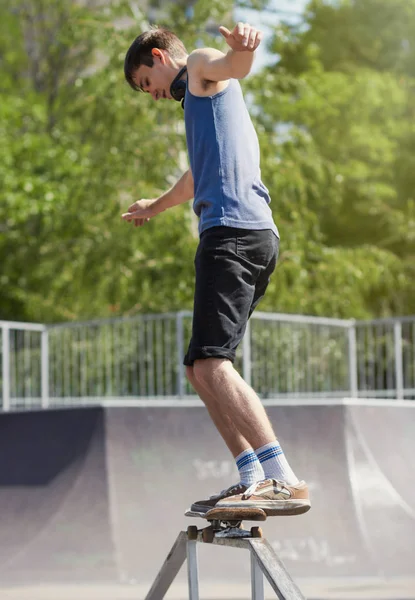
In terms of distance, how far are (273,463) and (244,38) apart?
1.49 m

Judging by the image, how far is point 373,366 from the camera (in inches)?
529

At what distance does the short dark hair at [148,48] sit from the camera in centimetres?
425

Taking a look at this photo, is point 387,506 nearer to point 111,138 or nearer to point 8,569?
point 8,569

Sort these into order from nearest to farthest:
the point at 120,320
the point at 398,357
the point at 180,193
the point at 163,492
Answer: the point at 180,193, the point at 163,492, the point at 120,320, the point at 398,357

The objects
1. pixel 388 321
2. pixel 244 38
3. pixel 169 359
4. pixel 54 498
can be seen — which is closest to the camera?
pixel 244 38

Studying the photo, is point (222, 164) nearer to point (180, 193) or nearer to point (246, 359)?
point (180, 193)

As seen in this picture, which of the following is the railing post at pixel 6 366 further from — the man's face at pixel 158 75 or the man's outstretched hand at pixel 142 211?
the man's face at pixel 158 75

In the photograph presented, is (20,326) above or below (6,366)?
above

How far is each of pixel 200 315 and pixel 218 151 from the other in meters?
0.62

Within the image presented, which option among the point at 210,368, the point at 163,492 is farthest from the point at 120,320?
the point at 210,368

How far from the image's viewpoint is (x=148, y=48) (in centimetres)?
426

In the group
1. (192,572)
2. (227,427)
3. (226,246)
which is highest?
(226,246)

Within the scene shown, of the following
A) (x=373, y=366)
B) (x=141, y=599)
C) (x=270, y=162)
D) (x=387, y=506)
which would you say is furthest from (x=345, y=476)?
(x=270, y=162)

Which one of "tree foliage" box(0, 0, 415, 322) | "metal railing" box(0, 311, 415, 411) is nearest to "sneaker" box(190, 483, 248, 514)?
"metal railing" box(0, 311, 415, 411)
